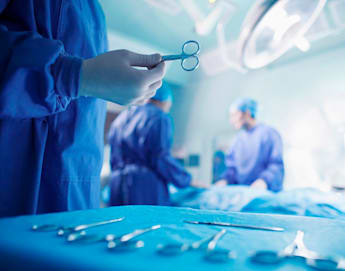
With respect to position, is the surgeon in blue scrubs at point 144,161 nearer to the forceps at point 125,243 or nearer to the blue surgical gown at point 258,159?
the blue surgical gown at point 258,159

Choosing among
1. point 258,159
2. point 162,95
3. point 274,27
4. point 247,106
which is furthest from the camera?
point 247,106

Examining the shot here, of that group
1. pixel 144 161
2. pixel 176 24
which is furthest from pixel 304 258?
pixel 176 24

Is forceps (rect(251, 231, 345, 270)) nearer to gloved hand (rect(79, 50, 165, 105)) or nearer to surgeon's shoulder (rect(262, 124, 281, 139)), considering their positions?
gloved hand (rect(79, 50, 165, 105))

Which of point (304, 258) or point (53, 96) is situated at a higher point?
point (53, 96)

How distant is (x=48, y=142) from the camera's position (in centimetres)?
74

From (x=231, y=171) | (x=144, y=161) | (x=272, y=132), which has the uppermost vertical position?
(x=272, y=132)

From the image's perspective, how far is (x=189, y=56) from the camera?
0.77 m

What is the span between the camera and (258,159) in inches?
98.5

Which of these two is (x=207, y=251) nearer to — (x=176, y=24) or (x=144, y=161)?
(x=144, y=161)

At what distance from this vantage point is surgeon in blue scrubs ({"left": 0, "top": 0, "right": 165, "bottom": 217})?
1.88 feet

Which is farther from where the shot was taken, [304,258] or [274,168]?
[274,168]

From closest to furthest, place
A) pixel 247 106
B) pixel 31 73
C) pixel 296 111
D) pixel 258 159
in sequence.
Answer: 1. pixel 31 73
2. pixel 258 159
3. pixel 247 106
4. pixel 296 111

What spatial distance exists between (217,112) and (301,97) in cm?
120

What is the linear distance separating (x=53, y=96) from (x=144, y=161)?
1.45 meters
